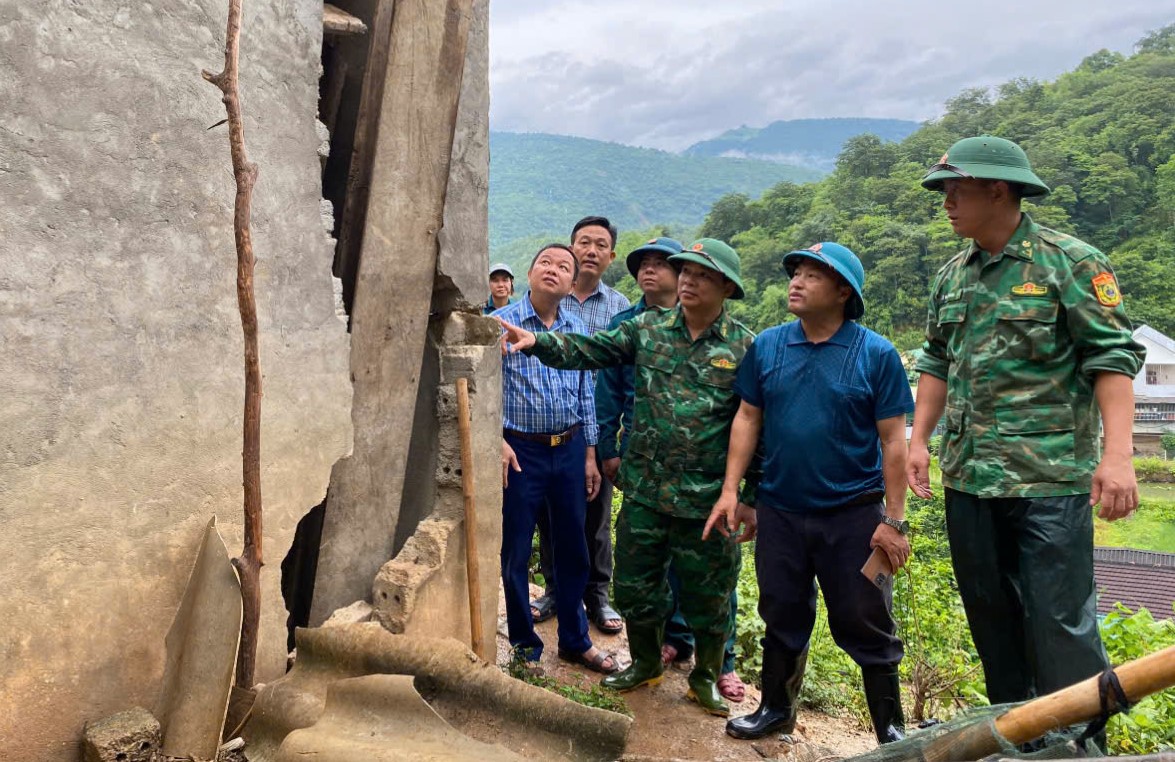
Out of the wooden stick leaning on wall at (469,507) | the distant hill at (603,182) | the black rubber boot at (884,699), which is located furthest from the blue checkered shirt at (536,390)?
the distant hill at (603,182)

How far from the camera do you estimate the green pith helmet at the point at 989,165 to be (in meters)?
2.62

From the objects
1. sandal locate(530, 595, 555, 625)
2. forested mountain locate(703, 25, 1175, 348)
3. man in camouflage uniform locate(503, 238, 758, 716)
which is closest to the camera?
man in camouflage uniform locate(503, 238, 758, 716)

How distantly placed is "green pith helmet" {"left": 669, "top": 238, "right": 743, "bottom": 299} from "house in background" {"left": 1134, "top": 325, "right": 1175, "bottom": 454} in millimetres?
30745

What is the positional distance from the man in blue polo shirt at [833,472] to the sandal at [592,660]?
1122mm

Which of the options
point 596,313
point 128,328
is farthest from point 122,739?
point 596,313

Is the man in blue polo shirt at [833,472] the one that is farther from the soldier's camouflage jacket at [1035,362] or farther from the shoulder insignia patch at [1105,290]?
the shoulder insignia patch at [1105,290]

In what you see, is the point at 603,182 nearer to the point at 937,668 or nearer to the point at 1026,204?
the point at 1026,204

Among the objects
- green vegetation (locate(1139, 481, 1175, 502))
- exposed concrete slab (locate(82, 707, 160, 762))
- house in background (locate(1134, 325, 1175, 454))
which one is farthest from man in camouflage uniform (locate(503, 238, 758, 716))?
house in background (locate(1134, 325, 1175, 454))

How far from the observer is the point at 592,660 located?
4.31m

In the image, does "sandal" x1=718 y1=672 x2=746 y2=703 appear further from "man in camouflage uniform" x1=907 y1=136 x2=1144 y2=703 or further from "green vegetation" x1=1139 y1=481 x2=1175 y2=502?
"green vegetation" x1=1139 y1=481 x2=1175 y2=502

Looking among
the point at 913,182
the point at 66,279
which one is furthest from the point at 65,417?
the point at 913,182

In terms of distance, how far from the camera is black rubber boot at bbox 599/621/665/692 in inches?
156

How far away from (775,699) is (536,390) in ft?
5.87

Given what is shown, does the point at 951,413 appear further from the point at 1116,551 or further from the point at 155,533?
the point at 1116,551
